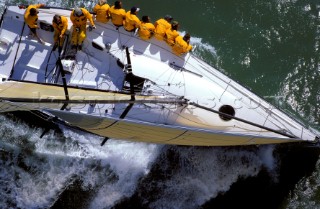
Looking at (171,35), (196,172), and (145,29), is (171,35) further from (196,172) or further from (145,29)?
(196,172)

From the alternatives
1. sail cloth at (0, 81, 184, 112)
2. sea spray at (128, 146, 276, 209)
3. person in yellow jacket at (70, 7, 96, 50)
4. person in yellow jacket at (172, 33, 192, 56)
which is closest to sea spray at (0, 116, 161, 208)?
sea spray at (128, 146, 276, 209)

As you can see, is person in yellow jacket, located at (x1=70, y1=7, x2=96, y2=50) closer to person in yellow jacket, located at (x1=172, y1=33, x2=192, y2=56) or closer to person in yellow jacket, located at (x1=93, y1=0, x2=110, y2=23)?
person in yellow jacket, located at (x1=93, y1=0, x2=110, y2=23)

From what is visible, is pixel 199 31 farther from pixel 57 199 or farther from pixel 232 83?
pixel 57 199

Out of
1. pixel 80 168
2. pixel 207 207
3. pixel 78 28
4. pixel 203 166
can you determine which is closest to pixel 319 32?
pixel 203 166

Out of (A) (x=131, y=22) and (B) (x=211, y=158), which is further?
(B) (x=211, y=158)

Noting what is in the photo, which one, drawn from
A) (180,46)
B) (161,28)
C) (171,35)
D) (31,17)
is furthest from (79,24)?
(180,46)

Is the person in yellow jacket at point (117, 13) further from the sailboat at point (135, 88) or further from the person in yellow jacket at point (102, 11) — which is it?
the sailboat at point (135, 88)

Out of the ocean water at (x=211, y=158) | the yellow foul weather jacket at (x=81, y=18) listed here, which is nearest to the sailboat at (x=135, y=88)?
the yellow foul weather jacket at (x=81, y=18)
